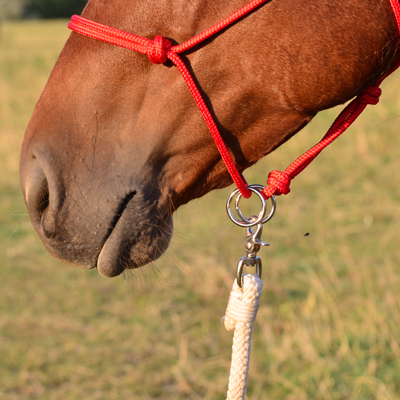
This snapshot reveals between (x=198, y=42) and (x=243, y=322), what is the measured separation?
0.76 m

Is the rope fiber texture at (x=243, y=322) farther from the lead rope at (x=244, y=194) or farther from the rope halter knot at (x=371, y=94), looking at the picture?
the rope halter knot at (x=371, y=94)

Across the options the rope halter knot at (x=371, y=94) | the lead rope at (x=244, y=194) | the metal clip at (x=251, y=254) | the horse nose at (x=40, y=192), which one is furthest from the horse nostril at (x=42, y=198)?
the rope halter knot at (x=371, y=94)

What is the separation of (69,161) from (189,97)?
36 cm

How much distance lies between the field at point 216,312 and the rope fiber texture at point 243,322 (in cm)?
30

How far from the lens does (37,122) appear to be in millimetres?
1332

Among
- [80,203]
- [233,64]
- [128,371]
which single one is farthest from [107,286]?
[233,64]

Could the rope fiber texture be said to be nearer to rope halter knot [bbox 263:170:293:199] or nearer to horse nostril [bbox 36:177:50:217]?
rope halter knot [bbox 263:170:293:199]

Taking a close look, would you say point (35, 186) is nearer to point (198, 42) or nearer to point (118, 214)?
point (118, 214)

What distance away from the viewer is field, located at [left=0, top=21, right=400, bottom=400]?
2.44 m

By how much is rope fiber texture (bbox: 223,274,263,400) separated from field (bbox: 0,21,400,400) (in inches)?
11.8

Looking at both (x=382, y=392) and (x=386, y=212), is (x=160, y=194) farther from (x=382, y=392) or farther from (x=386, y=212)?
(x=386, y=212)

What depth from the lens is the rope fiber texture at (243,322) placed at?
4.47 ft

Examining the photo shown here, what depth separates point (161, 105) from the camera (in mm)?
1262

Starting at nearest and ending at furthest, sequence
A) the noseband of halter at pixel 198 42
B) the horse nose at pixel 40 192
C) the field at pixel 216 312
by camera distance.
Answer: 1. the noseband of halter at pixel 198 42
2. the horse nose at pixel 40 192
3. the field at pixel 216 312
